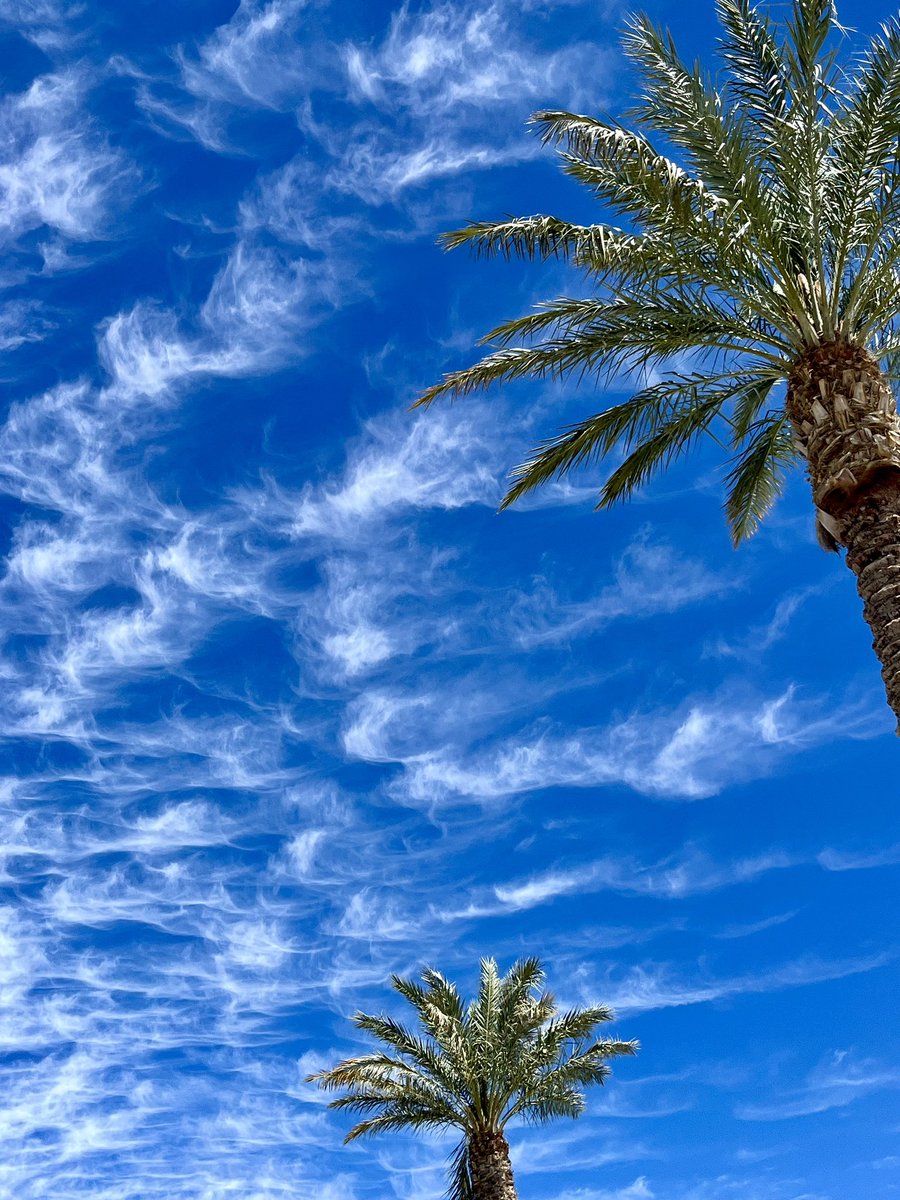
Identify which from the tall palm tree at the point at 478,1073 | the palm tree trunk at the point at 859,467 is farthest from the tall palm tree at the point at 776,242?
the tall palm tree at the point at 478,1073

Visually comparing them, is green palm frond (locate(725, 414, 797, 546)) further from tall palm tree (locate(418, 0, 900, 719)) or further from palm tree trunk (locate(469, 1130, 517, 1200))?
palm tree trunk (locate(469, 1130, 517, 1200))

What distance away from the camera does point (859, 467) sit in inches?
372


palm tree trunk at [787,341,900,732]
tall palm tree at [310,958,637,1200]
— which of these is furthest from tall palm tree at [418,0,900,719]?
tall palm tree at [310,958,637,1200]

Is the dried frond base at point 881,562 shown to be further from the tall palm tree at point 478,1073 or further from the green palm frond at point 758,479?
the tall palm tree at point 478,1073

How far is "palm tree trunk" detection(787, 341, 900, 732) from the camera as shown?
358 inches

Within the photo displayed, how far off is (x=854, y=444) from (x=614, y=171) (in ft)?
12.2

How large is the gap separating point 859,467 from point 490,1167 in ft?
57.1

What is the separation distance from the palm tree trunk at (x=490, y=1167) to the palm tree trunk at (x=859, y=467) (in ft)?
54.0

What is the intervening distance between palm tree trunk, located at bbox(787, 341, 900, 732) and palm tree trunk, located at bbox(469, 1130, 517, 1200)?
16452 millimetres

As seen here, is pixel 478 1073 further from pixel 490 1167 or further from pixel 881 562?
pixel 881 562

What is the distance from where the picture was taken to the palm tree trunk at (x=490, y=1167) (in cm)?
2105

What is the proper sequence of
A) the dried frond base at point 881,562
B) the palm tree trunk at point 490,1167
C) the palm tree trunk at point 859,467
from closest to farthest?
the dried frond base at point 881,562 → the palm tree trunk at point 859,467 → the palm tree trunk at point 490,1167

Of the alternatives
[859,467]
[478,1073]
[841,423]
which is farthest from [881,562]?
[478,1073]

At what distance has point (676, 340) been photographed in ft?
36.3
